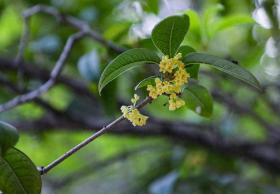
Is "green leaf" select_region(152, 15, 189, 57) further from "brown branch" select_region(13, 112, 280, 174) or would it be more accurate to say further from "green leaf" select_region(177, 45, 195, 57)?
"brown branch" select_region(13, 112, 280, 174)

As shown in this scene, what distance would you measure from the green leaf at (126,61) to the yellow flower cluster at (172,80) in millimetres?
24

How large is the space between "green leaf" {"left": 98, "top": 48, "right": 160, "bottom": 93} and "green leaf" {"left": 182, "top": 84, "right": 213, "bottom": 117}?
12cm

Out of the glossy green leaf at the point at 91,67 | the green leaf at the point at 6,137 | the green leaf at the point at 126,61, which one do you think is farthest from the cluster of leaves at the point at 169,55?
the glossy green leaf at the point at 91,67

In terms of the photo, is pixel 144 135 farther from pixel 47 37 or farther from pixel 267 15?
pixel 267 15

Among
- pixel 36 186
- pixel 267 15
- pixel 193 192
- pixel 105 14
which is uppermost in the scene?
pixel 105 14

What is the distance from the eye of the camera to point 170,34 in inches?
27.7

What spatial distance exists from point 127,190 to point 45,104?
50cm

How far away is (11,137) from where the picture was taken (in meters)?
0.68

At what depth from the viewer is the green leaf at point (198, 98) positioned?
2.60 ft

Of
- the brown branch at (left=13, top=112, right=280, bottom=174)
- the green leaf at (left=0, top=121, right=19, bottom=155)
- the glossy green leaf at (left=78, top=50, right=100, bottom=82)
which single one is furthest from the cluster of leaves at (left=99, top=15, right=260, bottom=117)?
the brown branch at (left=13, top=112, right=280, bottom=174)

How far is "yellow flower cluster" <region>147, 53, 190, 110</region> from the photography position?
67 cm

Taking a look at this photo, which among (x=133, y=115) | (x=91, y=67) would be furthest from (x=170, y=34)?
(x=91, y=67)

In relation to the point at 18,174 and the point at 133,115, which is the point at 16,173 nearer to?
the point at 18,174

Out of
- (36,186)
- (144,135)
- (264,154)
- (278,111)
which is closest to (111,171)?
(144,135)
